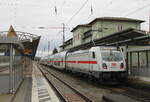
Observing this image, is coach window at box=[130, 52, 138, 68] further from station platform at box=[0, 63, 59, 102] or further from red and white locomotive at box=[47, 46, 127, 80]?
station platform at box=[0, 63, 59, 102]

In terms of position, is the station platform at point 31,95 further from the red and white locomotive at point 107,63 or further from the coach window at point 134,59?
the coach window at point 134,59

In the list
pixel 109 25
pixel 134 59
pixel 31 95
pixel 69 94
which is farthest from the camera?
pixel 109 25

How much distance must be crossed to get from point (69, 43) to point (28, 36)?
4723cm

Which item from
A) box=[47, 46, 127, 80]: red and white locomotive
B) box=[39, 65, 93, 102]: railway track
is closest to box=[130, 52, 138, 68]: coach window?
box=[47, 46, 127, 80]: red and white locomotive

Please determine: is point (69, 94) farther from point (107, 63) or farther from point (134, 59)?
point (134, 59)

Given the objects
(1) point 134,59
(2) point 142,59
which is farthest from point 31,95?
(1) point 134,59

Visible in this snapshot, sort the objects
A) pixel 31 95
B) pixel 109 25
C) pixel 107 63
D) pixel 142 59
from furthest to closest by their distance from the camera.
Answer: pixel 109 25 < pixel 142 59 < pixel 107 63 < pixel 31 95

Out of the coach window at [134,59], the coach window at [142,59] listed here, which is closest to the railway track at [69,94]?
the coach window at [134,59]

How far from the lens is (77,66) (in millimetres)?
20031

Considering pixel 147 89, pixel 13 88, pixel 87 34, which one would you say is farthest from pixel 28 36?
pixel 87 34

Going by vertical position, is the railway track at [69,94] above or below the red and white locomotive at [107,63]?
below

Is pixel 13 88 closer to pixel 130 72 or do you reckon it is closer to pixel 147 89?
pixel 147 89

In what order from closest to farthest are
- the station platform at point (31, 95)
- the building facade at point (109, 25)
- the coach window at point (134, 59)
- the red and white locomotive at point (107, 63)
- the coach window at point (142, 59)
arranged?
the station platform at point (31, 95)
the red and white locomotive at point (107, 63)
the coach window at point (142, 59)
the coach window at point (134, 59)
the building facade at point (109, 25)

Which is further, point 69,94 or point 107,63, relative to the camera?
point 107,63
